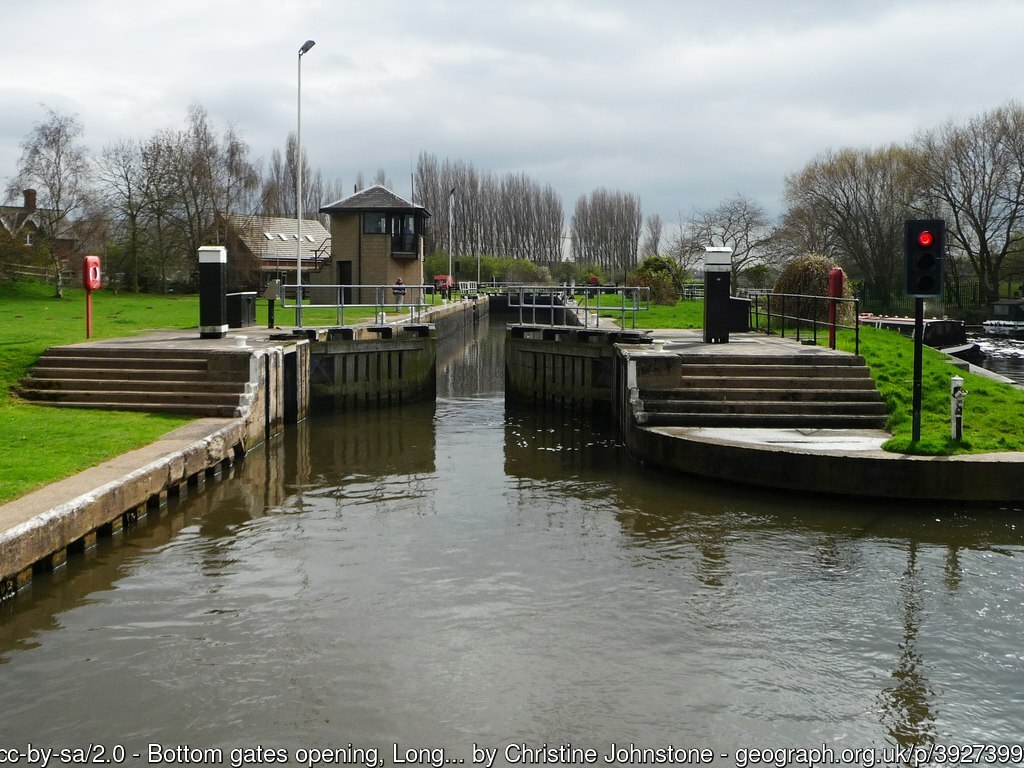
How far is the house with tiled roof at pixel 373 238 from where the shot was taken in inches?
2028

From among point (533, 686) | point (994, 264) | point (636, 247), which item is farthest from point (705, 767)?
point (636, 247)

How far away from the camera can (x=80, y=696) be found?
24.7 feet

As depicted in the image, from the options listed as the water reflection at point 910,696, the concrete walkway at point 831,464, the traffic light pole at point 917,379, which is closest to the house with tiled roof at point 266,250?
the concrete walkway at point 831,464

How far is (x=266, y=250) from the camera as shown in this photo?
2805 inches

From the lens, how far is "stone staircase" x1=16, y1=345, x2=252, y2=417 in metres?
17.5

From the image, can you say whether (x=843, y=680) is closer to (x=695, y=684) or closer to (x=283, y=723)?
(x=695, y=684)

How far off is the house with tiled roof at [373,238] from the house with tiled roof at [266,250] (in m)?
2.72

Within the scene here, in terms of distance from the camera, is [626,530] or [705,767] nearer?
[705,767]

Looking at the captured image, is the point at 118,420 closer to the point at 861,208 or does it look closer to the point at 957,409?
the point at 957,409

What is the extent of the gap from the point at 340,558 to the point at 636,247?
100058 millimetres

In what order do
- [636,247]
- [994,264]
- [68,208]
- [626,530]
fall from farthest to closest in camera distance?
[636,247], [994,264], [68,208], [626,530]

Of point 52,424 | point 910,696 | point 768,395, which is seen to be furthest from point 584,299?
point 910,696

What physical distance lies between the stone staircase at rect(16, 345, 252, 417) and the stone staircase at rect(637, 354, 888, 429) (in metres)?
7.23

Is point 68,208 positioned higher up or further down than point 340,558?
higher up
